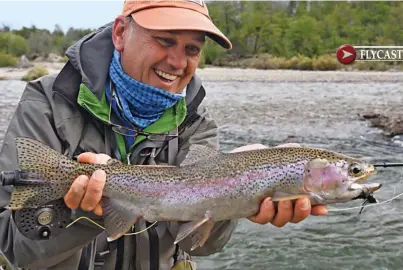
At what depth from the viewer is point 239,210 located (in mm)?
2668

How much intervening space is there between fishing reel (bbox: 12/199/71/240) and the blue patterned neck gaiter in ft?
2.08

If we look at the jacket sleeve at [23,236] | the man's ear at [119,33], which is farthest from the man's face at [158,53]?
the jacket sleeve at [23,236]

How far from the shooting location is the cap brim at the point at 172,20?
269 cm

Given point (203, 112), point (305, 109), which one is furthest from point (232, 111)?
point (203, 112)

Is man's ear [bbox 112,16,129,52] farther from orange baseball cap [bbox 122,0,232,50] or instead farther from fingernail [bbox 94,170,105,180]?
fingernail [bbox 94,170,105,180]

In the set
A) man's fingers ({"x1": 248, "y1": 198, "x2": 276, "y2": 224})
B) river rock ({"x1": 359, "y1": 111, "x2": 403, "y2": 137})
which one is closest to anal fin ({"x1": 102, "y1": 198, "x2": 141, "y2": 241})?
man's fingers ({"x1": 248, "y1": 198, "x2": 276, "y2": 224})

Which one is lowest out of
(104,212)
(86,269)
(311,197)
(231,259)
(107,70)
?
(231,259)

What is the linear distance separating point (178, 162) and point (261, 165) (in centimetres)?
56

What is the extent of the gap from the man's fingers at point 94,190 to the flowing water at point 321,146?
4.33 meters

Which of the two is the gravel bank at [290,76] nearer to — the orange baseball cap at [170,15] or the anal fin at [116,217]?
the orange baseball cap at [170,15]

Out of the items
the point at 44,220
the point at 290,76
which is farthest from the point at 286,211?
the point at 290,76

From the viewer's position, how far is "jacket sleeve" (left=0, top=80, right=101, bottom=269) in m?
2.59

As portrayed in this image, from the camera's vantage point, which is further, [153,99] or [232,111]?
[232,111]

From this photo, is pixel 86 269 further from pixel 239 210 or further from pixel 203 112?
pixel 203 112
